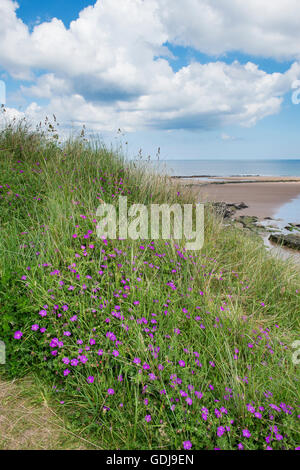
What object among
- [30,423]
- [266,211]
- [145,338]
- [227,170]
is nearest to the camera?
[30,423]

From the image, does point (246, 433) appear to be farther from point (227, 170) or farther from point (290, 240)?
point (227, 170)

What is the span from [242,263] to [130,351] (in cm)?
303

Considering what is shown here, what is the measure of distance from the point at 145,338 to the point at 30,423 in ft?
3.66

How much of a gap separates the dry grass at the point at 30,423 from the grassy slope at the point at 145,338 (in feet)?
0.35

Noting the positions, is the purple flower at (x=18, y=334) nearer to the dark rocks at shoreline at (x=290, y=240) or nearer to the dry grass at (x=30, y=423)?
the dry grass at (x=30, y=423)

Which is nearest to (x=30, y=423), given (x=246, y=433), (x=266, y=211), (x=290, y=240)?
(x=246, y=433)

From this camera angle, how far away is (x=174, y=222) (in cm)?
532

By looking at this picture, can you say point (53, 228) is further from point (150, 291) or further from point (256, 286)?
point (256, 286)

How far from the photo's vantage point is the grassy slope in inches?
87.4

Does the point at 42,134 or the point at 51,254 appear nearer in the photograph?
the point at 51,254

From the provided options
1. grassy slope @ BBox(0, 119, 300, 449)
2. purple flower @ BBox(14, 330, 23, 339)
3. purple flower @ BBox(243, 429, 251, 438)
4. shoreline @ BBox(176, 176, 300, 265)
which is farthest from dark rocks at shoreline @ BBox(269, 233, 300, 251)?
purple flower @ BBox(14, 330, 23, 339)

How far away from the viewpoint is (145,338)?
9.26 ft

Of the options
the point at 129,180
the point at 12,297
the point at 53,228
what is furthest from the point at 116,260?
the point at 129,180

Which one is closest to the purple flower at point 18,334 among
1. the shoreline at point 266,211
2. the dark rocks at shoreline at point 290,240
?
the shoreline at point 266,211
